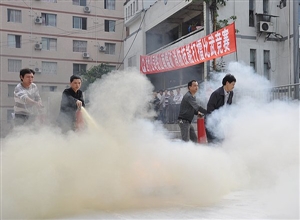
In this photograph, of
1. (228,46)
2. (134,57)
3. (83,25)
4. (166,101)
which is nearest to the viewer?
(166,101)

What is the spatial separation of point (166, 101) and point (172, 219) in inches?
307

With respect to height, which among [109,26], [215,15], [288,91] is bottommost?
[288,91]

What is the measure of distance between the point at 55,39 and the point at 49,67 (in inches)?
101

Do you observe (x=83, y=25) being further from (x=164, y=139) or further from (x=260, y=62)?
(x=164, y=139)

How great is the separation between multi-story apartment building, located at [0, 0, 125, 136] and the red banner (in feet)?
42.7

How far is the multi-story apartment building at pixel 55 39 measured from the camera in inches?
1278

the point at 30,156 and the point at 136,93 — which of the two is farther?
the point at 136,93

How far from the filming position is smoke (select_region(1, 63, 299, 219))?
11.8ft

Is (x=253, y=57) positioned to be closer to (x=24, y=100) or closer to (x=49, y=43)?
(x=24, y=100)

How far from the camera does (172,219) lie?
11.2ft

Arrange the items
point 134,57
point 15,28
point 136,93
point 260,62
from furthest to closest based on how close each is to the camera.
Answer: point 15,28 → point 134,57 → point 260,62 → point 136,93

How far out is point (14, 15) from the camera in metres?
32.4

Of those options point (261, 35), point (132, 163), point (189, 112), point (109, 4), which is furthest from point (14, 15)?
point (132, 163)

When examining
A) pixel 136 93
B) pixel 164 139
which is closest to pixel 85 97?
pixel 136 93
